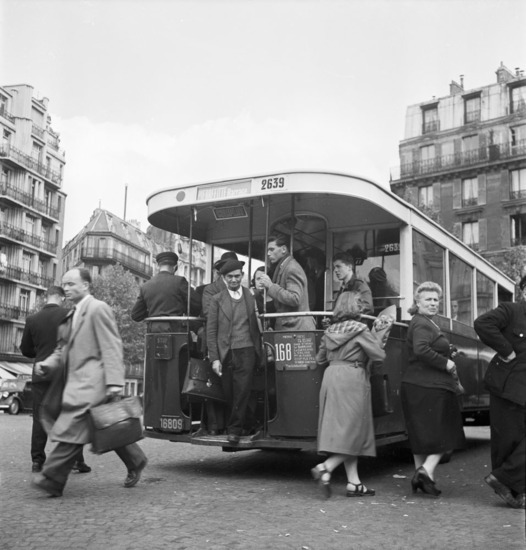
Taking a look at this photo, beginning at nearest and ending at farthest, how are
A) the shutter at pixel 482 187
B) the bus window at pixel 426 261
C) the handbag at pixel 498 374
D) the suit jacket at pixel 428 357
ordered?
the handbag at pixel 498 374 → the suit jacket at pixel 428 357 → the bus window at pixel 426 261 → the shutter at pixel 482 187

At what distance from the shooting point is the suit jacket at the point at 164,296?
8555 millimetres

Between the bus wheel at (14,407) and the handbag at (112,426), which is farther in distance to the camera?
the bus wheel at (14,407)

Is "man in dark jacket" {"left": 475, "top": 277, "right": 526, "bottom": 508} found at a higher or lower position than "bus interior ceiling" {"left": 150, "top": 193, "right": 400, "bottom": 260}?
lower

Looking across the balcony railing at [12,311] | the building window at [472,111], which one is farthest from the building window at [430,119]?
the balcony railing at [12,311]

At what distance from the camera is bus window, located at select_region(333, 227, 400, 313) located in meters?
9.23

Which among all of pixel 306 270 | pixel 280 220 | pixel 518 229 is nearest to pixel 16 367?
pixel 518 229

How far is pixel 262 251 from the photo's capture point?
9.91 m

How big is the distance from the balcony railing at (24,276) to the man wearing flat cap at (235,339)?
42389mm

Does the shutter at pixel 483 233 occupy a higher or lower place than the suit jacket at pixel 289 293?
higher

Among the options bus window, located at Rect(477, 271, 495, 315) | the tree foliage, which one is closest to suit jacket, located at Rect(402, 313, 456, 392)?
bus window, located at Rect(477, 271, 495, 315)

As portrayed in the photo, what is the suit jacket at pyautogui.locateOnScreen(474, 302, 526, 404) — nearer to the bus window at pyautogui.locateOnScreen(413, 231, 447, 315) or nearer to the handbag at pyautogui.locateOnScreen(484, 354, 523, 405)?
the handbag at pyautogui.locateOnScreen(484, 354, 523, 405)

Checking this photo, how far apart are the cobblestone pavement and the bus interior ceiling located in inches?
109

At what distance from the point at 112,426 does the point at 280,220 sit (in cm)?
388

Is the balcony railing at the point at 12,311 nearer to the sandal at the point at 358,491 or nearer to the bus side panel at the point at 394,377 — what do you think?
the bus side panel at the point at 394,377
